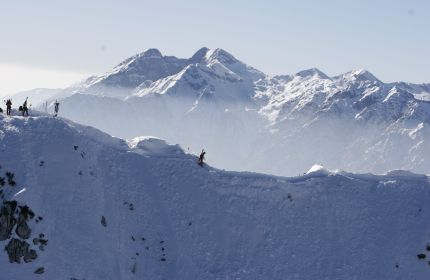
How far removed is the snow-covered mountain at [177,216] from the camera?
5466 centimetres

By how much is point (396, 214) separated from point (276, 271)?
1631 centimetres

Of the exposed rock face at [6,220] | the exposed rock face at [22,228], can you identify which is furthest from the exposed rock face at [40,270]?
the exposed rock face at [6,220]

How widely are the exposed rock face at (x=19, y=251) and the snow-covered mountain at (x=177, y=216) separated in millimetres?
86

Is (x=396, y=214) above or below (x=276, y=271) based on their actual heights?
above

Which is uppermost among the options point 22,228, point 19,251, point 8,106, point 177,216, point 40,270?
point 8,106

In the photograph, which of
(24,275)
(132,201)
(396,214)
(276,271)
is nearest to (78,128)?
(132,201)

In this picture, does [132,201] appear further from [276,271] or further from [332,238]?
[332,238]

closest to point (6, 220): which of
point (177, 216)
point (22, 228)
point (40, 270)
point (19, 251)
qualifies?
point (22, 228)

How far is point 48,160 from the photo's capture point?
198 ft

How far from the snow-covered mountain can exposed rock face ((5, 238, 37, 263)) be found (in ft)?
0.28

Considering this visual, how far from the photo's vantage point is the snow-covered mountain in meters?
54.7

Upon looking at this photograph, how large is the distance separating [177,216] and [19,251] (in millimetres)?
16659

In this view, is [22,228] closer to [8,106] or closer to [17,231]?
[17,231]

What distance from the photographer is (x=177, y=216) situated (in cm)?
6216
